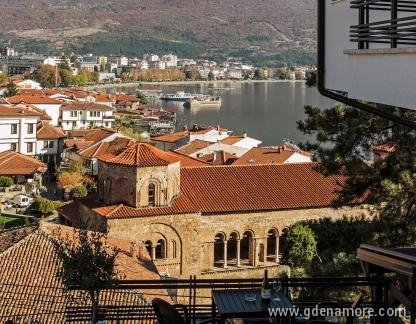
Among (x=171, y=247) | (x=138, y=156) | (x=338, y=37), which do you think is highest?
(x=338, y=37)

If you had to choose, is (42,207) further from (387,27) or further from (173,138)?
(387,27)

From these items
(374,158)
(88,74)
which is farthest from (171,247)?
(88,74)

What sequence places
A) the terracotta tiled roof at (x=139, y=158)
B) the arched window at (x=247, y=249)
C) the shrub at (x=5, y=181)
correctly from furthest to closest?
1. the shrub at (x=5, y=181)
2. the arched window at (x=247, y=249)
3. the terracotta tiled roof at (x=139, y=158)

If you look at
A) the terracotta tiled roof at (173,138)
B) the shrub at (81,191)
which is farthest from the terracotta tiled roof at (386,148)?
the terracotta tiled roof at (173,138)

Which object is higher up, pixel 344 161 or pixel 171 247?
pixel 344 161

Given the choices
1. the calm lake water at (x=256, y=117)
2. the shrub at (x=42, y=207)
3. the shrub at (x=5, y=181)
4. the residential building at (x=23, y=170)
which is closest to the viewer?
the shrub at (x=42, y=207)

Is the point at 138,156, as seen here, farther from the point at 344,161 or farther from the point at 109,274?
the point at 109,274

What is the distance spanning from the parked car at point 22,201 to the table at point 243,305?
91.6ft

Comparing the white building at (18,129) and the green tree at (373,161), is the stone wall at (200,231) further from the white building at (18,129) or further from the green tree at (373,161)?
the white building at (18,129)

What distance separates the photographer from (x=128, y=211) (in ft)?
62.0

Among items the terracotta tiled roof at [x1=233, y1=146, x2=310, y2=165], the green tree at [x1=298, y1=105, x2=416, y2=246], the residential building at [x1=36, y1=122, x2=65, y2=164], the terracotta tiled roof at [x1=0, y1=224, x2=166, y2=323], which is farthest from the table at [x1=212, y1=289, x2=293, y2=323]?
the residential building at [x1=36, y1=122, x2=65, y2=164]

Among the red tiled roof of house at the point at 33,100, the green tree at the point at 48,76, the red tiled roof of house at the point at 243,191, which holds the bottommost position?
the red tiled roof of house at the point at 243,191

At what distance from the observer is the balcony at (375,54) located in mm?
3730

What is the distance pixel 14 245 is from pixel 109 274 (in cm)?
955
